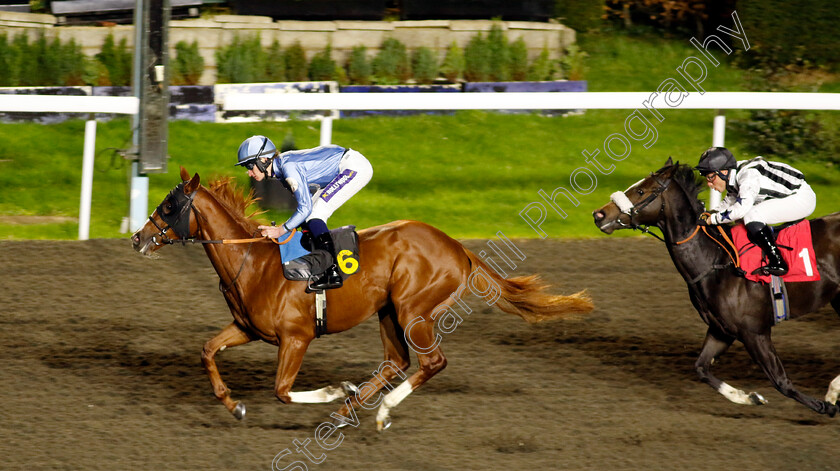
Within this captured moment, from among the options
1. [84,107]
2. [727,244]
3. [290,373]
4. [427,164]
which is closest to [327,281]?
[290,373]

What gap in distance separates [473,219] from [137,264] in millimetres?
2948

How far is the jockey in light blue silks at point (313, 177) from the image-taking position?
488cm

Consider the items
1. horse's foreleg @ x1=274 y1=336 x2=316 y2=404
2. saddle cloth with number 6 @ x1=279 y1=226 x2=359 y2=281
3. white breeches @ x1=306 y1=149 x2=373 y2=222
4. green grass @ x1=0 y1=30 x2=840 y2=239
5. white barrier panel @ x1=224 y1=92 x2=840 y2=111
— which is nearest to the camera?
horse's foreleg @ x1=274 y1=336 x2=316 y2=404

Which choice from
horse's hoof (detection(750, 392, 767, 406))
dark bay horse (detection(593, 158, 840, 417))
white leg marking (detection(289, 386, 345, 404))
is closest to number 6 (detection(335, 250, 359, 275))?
white leg marking (detection(289, 386, 345, 404))

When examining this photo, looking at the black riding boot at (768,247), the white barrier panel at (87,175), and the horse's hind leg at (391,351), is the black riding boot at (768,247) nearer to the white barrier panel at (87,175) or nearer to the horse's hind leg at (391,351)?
the horse's hind leg at (391,351)

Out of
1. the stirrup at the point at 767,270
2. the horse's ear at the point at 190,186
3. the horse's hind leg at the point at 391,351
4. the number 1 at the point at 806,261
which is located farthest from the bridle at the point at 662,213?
the horse's ear at the point at 190,186

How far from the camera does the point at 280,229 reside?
4.88m

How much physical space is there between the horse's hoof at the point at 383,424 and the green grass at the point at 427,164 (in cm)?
360

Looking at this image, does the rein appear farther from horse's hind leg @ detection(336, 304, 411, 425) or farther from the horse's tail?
horse's hind leg @ detection(336, 304, 411, 425)

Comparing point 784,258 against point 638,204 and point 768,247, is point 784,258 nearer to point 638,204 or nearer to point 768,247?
point 768,247

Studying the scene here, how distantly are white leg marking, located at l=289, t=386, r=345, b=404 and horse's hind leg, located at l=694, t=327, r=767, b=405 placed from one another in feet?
6.54

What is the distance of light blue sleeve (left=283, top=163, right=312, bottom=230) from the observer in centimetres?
487

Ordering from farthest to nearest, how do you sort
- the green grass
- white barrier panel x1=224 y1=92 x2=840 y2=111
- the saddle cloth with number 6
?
1. the green grass
2. white barrier panel x1=224 y1=92 x2=840 y2=111
3. the saddle cloth with number 6

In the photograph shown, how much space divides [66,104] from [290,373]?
433 centimetres
